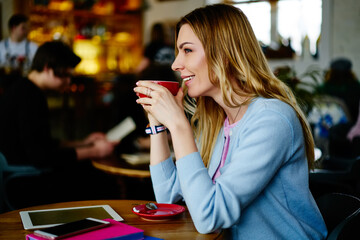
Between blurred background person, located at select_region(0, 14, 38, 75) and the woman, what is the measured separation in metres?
4.45

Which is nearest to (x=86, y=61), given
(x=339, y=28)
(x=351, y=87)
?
(x=339, y=28)

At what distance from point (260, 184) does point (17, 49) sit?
198 inches

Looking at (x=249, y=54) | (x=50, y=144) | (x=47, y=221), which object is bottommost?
(x=50, y=144)

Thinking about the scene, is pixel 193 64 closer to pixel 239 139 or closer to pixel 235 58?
pixel 235 58

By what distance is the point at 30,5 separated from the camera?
6.36 m

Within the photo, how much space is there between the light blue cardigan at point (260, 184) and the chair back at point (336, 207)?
87 mm

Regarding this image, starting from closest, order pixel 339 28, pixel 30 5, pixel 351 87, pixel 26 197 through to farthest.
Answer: pixel 26 197, pixel 351 87, pixel 339 28, pixel 30 5

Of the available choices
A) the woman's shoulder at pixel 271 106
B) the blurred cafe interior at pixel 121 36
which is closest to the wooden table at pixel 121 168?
the woman's shoulder at pixel 271 106

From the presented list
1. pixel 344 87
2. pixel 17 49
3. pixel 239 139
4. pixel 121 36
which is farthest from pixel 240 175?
pixel 121 36

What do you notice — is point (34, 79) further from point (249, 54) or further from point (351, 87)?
point (351, 87)

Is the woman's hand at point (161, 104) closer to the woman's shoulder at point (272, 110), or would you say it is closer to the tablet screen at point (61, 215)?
the woman's shoulder at point (272, 110)

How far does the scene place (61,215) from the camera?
1.25m

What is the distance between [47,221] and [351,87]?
374 cm

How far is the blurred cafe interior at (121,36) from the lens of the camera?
5816 millimetres
